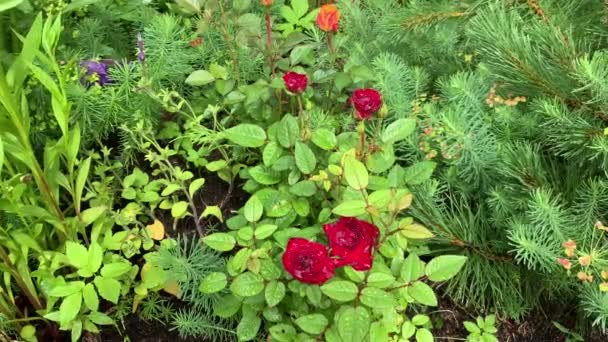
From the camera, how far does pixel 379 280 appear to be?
3.61 ft

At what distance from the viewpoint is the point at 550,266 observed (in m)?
1.26

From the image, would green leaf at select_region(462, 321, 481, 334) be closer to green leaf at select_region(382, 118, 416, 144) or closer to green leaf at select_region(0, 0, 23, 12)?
green leaf at select_region(382, 118, 416, 144)

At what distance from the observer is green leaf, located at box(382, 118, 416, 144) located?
129 cm

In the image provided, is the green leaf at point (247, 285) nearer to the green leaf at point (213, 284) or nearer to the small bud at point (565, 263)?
the green leaf at point (213, 284)

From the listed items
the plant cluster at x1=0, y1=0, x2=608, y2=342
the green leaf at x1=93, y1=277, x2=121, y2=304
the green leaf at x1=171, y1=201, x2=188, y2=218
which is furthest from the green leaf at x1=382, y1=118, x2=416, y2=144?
the green leaf at x1=93, y1=277, x2=121, y2=304

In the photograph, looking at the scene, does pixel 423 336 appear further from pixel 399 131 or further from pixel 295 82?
pixel 295 82

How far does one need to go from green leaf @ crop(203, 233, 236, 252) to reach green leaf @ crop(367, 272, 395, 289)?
270 mm

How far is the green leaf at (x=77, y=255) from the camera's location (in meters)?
1.19

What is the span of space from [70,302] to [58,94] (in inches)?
14.9

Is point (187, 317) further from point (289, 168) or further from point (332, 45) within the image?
point (332, 45)

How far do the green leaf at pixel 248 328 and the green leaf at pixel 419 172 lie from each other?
409 millimetres

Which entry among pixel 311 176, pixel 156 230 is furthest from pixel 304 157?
pixel 156 230

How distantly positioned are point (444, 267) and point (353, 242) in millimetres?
215

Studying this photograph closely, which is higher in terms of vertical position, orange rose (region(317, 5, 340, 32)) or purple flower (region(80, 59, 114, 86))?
orange rose (region(317, 5, 340, 32))
